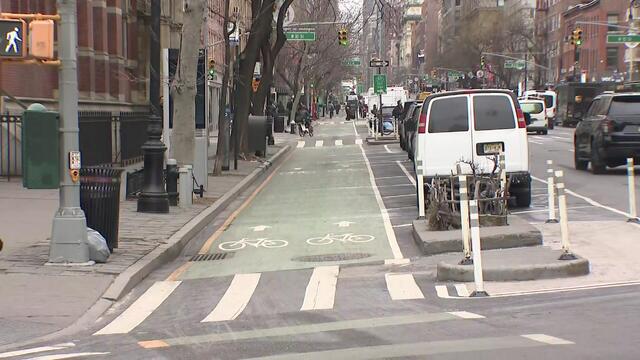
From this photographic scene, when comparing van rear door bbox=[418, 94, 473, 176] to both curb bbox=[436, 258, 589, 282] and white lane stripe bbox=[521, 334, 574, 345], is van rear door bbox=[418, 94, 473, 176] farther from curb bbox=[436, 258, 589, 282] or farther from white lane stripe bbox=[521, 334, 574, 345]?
white lane stripe bbox=[521, 334, 574, 345]

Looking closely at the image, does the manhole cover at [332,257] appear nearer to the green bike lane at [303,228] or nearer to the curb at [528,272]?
the green bike lane at [303,228]

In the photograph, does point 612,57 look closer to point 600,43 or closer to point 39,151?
point 600,43

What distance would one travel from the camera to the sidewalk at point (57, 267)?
740 centimetres

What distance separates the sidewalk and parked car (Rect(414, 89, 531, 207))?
463 centimetres

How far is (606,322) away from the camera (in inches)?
252

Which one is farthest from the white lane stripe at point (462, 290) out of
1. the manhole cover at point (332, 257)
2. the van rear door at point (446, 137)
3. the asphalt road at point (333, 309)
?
the van rear door at point (446, 137)

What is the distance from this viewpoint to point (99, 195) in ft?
33.2

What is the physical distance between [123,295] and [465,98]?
763 cm

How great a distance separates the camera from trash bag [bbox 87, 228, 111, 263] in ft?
31.7

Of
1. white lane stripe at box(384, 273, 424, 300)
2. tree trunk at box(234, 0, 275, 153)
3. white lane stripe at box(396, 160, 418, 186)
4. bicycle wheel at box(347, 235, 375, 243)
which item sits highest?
tree trunk at box(234, 0, 275, 153)

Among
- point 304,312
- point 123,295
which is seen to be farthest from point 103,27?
point 304,312

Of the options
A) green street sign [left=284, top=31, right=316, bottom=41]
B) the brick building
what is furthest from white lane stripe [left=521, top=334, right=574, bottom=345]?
the brick building

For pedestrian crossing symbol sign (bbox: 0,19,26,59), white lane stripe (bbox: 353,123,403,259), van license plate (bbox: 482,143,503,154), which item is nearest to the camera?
pedestrian crossing symbol sign (bbox: 0,19,26,59)

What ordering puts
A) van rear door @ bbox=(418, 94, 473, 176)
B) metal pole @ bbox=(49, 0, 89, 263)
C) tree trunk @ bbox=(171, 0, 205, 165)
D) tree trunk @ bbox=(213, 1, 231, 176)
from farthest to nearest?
tree trunk @ bbox=(213, 1, 231, 176) < tree trunk @ bbox=(171, 0, 205, 165) < van rear door @ bbox=(418, 94, 473, 176) < metal pole @ bbox=(49, 0, 89, 263)
